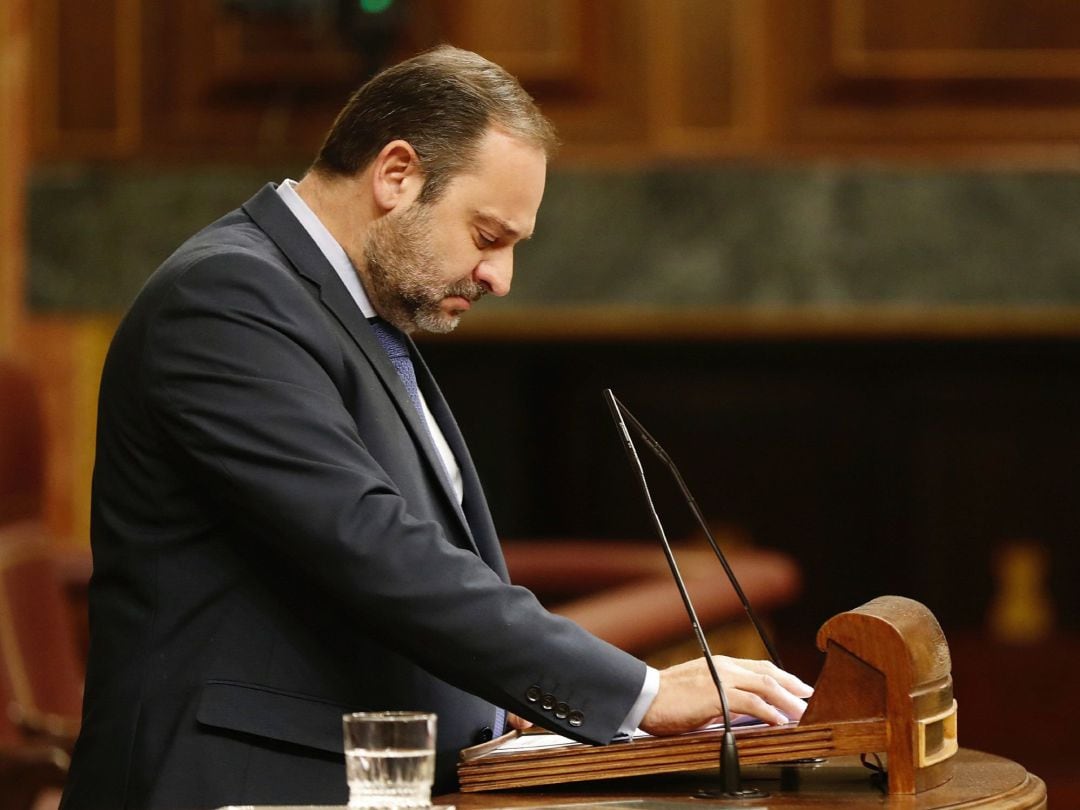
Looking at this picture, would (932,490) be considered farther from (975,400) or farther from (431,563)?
(431,563)

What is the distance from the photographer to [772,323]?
5148mm

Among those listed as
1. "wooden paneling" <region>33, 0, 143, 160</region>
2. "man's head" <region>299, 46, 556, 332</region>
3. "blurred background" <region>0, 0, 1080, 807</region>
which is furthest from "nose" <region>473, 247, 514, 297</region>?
"wooden paneling" <region>33, 0, 143, 160</region>

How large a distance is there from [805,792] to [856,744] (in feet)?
0.29

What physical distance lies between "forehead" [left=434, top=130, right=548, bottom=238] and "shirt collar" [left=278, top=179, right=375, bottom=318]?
0.15 metres

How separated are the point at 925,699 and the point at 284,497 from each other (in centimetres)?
68

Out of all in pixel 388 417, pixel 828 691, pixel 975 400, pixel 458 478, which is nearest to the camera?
pixel 828 691

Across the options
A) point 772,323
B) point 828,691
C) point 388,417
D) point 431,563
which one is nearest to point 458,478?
point 388,417

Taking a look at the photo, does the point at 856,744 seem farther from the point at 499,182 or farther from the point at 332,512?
the point at 499,182

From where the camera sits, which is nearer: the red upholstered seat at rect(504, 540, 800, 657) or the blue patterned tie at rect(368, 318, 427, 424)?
the blue patterned tie at rect(368, 318, 427, 424)

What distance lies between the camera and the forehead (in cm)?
218

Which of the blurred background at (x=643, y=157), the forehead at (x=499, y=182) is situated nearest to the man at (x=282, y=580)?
the forehead at (x=499, y=182)

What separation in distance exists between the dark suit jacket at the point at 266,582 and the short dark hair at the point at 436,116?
0.26m

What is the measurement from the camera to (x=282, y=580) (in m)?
1.92

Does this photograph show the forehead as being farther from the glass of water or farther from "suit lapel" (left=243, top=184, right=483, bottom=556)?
the glass of water
